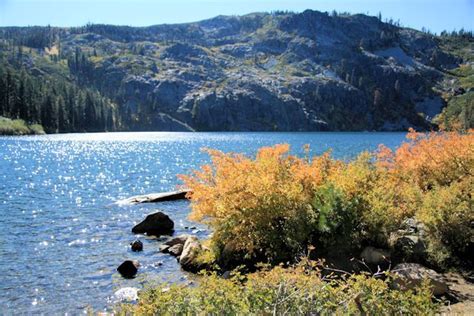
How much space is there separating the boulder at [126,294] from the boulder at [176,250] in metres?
5.76

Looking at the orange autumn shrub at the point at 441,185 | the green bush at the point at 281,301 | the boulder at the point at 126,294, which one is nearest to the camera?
the green bush at the point at 281,301

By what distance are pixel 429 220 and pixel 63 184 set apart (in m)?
46.5

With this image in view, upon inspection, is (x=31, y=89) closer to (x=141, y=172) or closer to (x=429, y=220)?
(x=141, y=172)

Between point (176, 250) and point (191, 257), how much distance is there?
9.61ft

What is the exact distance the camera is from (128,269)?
21.0 m

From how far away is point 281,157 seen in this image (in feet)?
69.7

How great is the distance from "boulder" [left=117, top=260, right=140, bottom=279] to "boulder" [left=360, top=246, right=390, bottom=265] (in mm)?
11228

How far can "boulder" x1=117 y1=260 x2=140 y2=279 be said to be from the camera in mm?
20672

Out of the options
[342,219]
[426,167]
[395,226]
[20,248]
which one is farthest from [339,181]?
[20,248]

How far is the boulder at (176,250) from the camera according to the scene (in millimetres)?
24030

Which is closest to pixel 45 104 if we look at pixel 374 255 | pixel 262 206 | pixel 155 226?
pixel 155 226

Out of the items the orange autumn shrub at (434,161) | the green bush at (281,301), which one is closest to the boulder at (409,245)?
the orange autumn shrub at (434,161)

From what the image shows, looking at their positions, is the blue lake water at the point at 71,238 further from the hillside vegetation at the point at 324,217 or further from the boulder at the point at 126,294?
the hillside vegetation at the point at 324,217

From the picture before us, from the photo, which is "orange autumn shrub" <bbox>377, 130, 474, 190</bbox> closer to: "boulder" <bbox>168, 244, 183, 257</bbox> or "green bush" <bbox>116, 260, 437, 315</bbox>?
"boulder" <bbox>168, 244, 183, 257</bbox>
